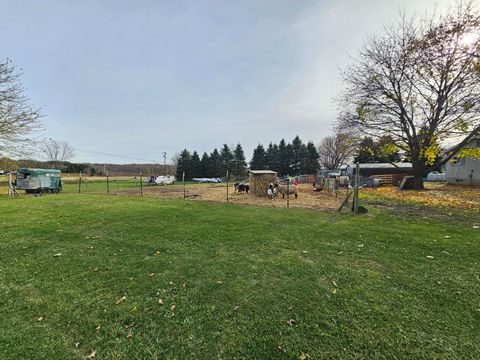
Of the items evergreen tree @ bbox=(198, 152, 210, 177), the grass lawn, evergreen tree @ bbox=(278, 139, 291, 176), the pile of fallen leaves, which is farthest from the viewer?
evergreen tree @ bbox=(198, 152, 210, 177)

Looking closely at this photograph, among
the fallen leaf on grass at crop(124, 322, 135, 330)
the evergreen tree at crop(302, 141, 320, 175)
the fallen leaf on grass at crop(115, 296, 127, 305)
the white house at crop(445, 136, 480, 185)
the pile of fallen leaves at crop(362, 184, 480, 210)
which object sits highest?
the evergreen tree at crop(302, 141, 320, 175)

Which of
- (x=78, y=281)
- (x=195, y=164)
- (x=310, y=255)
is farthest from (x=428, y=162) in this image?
(x=195, y=164)

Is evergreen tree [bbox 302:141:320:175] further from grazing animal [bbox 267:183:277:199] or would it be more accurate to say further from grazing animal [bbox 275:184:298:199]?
grazing animal [bbox 267:183:277:199]

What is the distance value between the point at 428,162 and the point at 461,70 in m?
6.99

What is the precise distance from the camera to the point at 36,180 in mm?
17547

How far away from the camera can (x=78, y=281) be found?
3307mm

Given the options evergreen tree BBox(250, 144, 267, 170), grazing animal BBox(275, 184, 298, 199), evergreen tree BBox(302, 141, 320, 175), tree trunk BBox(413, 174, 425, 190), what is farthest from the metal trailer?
evergreen tree BBox(302, 141, 320, 175)

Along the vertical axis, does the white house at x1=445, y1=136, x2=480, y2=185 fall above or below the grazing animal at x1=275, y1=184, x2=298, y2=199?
above

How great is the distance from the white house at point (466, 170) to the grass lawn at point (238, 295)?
77.6 ft

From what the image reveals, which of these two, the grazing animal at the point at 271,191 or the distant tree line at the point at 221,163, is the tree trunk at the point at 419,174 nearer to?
the grazing animal at the point at 271,191

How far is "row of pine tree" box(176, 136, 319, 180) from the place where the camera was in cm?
5244

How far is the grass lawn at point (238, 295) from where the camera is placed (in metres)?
2.12

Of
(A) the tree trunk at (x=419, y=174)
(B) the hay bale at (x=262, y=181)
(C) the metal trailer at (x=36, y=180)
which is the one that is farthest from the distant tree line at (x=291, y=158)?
(C) the metal trailer at (x=36, y=180)

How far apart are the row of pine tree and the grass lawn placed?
47.5 meters
